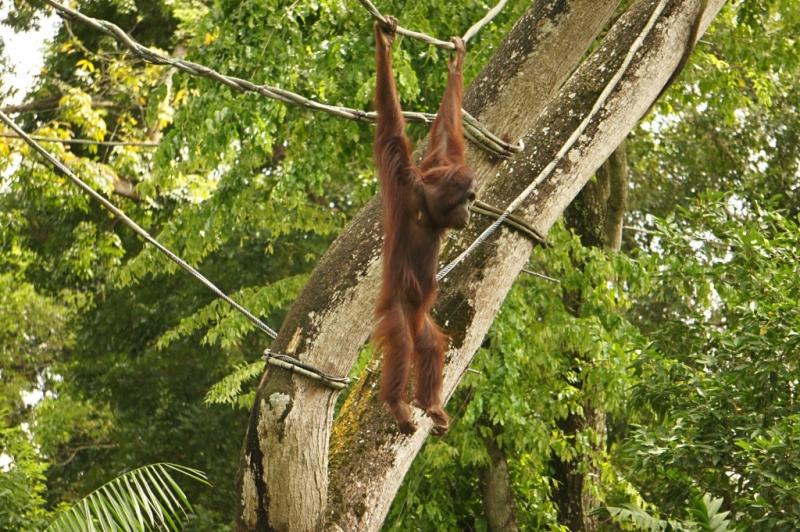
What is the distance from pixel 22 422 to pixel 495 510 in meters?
9.78

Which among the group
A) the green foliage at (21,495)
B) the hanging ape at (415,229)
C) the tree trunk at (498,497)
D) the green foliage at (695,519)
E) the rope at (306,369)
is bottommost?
the green foliage at (21,495)

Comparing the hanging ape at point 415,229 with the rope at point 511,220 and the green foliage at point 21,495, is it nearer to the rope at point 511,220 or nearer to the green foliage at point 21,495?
the rope at point 511,220

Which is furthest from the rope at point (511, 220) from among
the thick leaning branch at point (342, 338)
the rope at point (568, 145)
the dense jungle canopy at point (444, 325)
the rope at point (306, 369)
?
the rope at point (306, 369)

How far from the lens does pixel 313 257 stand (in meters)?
10.8

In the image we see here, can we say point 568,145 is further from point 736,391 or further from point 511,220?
point 736,391

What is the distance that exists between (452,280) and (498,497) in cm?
488

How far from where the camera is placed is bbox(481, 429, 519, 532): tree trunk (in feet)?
25.5

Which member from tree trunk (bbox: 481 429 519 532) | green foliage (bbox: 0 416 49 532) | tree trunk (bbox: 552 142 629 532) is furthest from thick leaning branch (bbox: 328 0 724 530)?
green foliage (bbox: 0 416 49 532)

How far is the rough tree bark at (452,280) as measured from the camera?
290cm

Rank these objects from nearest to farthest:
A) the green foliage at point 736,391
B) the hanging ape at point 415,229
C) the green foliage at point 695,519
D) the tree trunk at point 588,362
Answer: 1. the hanging ape at point 415,229
2. the green foliage at point 695,519
3. the green foliage at point 736,391
4. the tree trunk at point 588,362

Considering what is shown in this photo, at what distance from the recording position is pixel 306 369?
2945 mm

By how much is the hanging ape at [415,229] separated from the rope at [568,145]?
4.5 inches

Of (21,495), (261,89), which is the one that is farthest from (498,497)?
(261,89)

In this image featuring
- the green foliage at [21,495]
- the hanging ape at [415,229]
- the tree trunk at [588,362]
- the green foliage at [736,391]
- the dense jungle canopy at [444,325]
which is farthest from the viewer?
the green foliage at [21,495]
